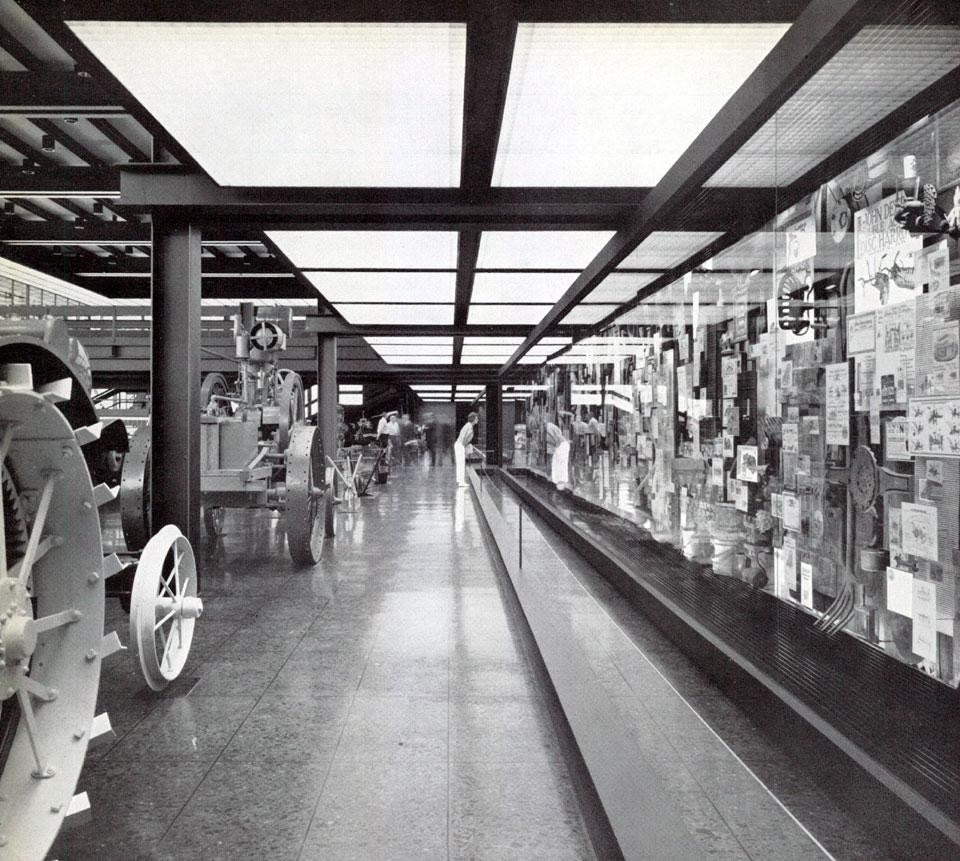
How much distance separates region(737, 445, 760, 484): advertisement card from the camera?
4266mm

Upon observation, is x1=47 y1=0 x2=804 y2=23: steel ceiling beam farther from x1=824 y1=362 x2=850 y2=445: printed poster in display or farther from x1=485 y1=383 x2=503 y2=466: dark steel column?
x1=485 y1=383 x2=503 y2=466: dark steel column

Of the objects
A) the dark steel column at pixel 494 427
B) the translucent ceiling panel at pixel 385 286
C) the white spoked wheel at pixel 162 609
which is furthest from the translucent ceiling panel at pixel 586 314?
the dark steel column at pixel 494 427

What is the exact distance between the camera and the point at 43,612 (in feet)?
6.67

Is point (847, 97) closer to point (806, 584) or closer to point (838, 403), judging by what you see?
point (838, 403)

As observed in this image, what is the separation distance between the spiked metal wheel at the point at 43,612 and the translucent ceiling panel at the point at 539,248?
14.4 feet

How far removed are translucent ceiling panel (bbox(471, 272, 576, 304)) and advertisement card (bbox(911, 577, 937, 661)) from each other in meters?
5.23

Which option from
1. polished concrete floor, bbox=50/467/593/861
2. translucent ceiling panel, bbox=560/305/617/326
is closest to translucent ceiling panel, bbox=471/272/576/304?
translucent ceiling panel, bbox=560/305/617/326

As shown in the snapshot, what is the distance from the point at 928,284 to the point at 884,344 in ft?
1.16

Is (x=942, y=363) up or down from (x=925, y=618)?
up

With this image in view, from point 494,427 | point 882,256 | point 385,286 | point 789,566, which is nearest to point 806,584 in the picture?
point 789,566

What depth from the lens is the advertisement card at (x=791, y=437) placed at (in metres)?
3.73

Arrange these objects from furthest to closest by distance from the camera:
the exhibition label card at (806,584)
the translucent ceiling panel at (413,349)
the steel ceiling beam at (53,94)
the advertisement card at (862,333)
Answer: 1. the translucent ceiling panel at (413,349)
2. the steel ceiling beam at (53,94)
3. the exhibition label card at (806,584)
4. the advertisement card at (862,333)

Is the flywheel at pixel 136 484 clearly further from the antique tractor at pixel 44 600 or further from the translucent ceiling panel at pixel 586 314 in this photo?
the translucent ceiling panel at pixel 586 314

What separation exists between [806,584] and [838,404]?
101 centimetres
